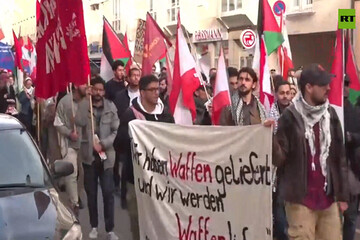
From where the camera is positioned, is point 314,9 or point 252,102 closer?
point 252,102

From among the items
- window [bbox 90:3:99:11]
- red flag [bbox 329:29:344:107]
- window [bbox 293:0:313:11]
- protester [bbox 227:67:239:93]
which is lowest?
protester [bbox 227:67:239:93]

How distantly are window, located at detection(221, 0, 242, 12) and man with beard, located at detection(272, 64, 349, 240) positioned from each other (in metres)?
25.6

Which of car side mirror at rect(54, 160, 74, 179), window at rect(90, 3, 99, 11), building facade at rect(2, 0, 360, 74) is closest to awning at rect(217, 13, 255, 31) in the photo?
building facade at rect(2, 0, 360, 74)

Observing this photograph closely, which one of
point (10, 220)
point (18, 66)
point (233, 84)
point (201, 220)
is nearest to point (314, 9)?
point (18, 66)

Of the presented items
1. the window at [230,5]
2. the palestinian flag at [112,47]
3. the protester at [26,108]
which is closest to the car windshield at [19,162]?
the palestinian flag at [112,47]

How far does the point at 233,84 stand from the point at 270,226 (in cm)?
483

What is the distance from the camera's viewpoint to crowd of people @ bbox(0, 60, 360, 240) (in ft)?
19.2

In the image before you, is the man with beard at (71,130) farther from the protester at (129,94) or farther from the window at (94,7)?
the window at (94,7)

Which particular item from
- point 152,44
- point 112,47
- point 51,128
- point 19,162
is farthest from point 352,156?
point 112,47

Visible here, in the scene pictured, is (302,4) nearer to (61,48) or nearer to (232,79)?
(232,79)

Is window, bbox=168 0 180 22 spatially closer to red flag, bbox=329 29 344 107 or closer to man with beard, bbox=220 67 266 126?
man with beard, bbox=220 67 266 126

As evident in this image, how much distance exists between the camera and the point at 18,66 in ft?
70.2

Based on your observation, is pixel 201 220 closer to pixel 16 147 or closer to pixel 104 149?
pixel 16 147

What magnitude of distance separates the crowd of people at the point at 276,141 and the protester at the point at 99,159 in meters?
0.01
